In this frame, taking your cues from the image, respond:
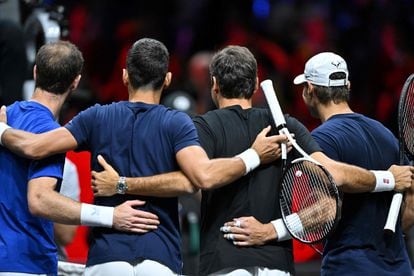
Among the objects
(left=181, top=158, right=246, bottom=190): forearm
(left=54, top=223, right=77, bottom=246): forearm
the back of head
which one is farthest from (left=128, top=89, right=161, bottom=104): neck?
(left=54, top=223, right=77, bottom=246): forearm

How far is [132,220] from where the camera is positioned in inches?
239

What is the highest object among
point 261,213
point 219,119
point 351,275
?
point 219,119

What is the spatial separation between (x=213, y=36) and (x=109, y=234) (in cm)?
744

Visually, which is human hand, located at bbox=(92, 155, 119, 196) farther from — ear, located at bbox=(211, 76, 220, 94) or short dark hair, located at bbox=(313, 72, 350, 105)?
short dark hair, located at bbox=(313, 72, 350, 105)

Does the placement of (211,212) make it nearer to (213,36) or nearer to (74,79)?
(74,79)

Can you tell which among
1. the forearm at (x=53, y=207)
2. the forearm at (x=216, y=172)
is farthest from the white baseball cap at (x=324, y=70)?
the forearm at (x=53, y=207)

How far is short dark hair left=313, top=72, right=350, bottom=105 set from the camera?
685 cm

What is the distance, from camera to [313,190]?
6316 millimetres

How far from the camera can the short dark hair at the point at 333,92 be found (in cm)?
685

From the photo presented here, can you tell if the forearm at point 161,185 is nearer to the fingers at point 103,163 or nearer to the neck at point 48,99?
the fingers at point 103,163

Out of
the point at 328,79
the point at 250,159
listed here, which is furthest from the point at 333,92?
the point at 250,159

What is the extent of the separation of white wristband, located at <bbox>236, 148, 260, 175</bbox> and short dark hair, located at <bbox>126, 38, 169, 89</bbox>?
0.60 meters

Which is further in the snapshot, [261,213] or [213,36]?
[213,36]

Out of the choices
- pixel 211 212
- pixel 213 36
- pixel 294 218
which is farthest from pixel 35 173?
pixel 213 36
